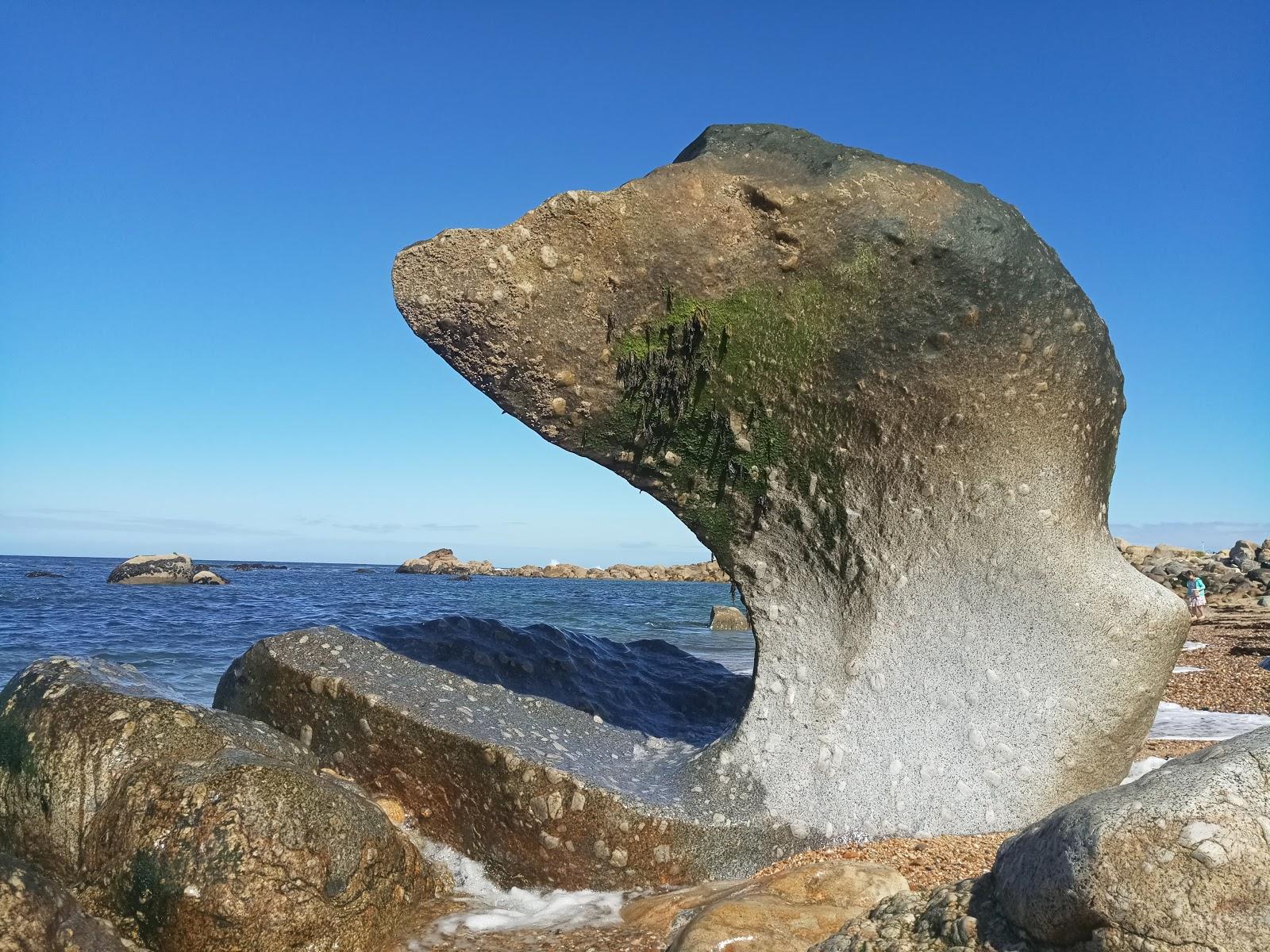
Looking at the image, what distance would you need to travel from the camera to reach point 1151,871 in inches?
87.7

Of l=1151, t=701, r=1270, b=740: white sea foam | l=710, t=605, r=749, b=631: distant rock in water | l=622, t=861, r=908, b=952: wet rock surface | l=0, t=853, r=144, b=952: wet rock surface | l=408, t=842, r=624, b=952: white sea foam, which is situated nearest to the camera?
l=0, t=853, r=144, b=952: wet rock surface

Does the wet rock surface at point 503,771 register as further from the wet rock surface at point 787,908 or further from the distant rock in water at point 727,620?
the distant rock in water at point 727,620

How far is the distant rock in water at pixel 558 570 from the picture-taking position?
2692 inches

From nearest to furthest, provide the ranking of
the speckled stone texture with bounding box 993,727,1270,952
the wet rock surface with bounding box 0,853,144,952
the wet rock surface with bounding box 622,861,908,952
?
the speckled stone texture with bounding box 993,727,1270,952
the wet rock surface with bounding box 0,853,144,952
the wet rock surface with bounding box 622,861,908,952

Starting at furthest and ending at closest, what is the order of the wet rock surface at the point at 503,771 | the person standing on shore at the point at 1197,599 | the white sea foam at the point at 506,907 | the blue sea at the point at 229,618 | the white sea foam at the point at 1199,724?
the person standing on shore at the point at 1197,599
the blue sea at the point at 229,618
the white sea foam at the point at 1199,724
the wet rock surface at the point at 503,771
the white sea foam at the point at 506,907

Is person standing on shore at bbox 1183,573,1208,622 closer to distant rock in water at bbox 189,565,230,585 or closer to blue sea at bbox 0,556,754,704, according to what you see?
blue sea at bbox 0,556,754,704

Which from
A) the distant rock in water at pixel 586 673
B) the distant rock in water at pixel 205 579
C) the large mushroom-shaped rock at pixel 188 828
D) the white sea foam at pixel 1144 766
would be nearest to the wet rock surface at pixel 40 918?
the large mushroom-shaped rock at pixel 188 828

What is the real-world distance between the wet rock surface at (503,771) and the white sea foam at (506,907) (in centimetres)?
6

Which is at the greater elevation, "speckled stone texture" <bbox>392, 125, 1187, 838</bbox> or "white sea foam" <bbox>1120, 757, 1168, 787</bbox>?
"speckled stone texture" <bbox>392, 125, 1187, 838</bbox>

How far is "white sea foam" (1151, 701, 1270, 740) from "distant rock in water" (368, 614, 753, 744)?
11.8ft

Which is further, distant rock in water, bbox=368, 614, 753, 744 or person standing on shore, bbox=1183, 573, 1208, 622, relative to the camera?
person standing on shore, bbox=1183, 573, 1208, 622

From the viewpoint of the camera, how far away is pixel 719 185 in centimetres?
459

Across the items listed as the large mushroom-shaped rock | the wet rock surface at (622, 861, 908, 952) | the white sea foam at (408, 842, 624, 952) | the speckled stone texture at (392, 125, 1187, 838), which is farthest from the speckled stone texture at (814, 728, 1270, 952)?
the large mushroom-shaped rock

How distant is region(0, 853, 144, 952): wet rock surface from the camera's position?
10.1 ft
